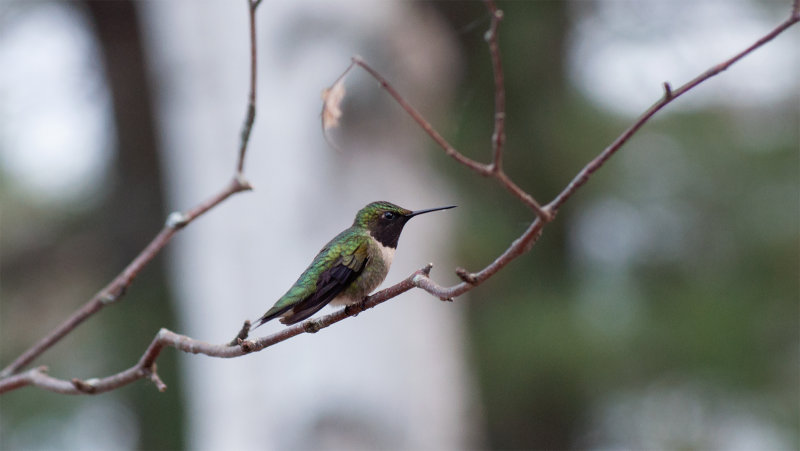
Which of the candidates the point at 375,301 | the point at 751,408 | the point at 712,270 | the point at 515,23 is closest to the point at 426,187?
the point at 515,23

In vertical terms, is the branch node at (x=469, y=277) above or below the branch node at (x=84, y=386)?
above

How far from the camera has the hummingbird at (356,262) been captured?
1.64 meters

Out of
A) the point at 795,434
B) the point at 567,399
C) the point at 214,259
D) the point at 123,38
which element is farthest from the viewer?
the point at 123,38

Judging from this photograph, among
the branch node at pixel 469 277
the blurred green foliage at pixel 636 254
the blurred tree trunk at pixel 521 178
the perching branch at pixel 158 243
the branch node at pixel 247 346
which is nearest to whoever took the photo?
the branch node at pixel 469 277

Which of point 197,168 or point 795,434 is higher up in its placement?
point 197,168

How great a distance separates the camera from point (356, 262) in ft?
5.82

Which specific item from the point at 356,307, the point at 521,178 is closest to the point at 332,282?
the point at 356,307

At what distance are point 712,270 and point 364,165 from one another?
11.2ft

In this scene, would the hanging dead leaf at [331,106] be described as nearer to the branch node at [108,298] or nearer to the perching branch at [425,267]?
the perching branch at [425,267]

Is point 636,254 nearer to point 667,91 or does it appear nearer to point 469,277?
point 667,91

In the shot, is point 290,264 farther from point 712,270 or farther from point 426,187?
point 712,270

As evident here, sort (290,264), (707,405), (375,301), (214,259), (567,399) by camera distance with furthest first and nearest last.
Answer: (567,399) → (707,405) → (214,259) → (290,264) → (375,301)

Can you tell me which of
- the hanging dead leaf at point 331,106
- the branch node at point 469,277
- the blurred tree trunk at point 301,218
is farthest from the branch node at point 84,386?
the blurred tree trunk at point 301,218

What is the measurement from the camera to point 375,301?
1198 mm
